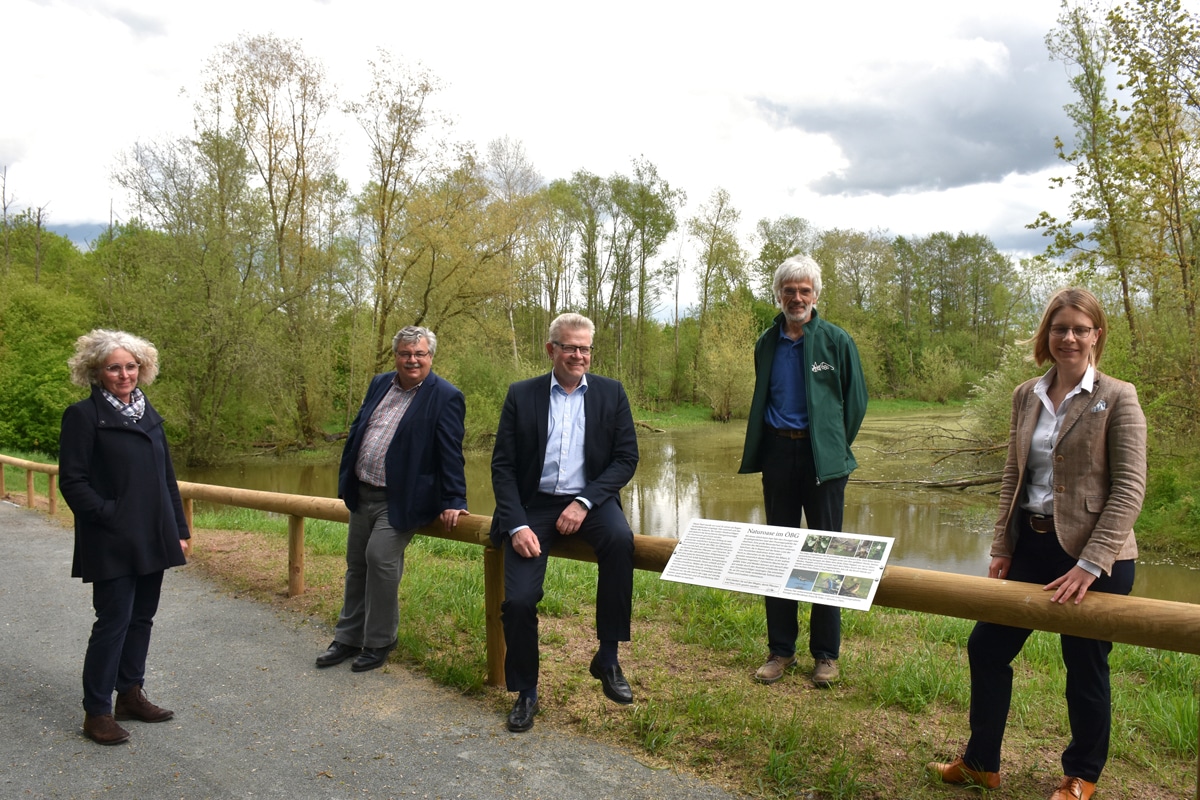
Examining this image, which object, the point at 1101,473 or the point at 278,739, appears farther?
the point at 278,739

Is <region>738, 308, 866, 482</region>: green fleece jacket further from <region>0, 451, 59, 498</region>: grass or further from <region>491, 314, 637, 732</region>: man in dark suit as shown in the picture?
<region>0, 451, 59, 498</region>: grass

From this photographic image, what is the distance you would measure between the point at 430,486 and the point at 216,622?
212cm

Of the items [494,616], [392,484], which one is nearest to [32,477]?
[392,484]

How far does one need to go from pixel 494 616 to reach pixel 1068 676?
252cm

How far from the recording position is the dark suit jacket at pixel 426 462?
4.16 meters

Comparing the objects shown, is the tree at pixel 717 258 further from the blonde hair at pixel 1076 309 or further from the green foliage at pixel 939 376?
the blonde hair at pixel 1076 309

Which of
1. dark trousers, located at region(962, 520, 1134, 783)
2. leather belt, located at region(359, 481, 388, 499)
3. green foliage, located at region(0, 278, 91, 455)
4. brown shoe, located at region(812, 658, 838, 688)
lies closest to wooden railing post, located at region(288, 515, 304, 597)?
leather belt, located at region(359, 481, 388, 499)

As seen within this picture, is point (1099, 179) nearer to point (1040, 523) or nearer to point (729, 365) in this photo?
point (1040, 523)

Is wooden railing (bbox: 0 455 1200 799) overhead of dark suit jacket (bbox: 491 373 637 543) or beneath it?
beneath

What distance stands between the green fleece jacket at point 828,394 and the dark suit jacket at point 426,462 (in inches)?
62.0

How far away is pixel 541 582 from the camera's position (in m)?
3.47

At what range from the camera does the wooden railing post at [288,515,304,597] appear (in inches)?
220

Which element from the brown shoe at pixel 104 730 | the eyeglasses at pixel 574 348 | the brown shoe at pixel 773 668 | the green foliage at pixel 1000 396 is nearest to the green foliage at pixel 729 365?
Answer: the green foliage at pixel 1000 396

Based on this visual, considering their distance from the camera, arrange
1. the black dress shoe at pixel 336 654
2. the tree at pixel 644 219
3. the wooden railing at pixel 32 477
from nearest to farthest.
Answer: the black dress shoe at pixel 336 654 < the wooden railing at pixel 32 477 < the tree at pixel 644 219
